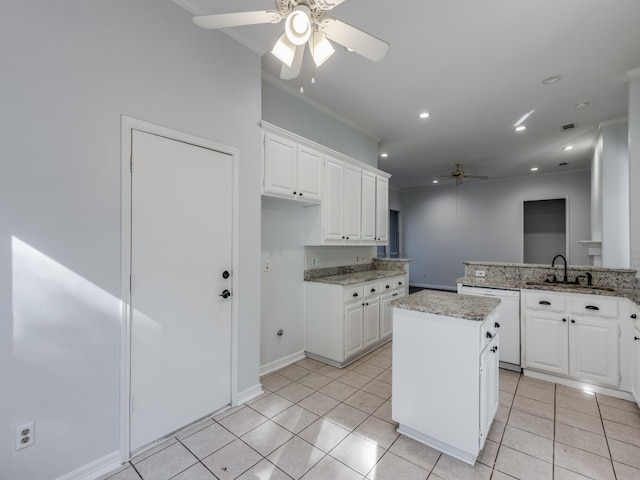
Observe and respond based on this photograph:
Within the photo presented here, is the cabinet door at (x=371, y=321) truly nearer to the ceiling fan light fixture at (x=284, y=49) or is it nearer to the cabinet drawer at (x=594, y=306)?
the cabinet drawer at (x=594, y=306)

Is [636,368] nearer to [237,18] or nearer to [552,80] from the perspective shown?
[552,80]

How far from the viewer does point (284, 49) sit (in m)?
1.55

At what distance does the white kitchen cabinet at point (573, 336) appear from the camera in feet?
8.61

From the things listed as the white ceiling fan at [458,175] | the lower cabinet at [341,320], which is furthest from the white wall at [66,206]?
the white ceiling fan at [458,175]

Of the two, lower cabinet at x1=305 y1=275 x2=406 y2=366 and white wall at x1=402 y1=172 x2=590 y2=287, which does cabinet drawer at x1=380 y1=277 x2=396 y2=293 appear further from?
white wall at x1=402 y1=172 x2=590 y2=287

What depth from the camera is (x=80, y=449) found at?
1632mm

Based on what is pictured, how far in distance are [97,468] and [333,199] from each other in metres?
2.89

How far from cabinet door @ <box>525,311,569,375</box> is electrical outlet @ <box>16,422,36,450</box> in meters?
3.85

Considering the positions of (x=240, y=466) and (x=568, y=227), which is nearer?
(x=240, y=466)

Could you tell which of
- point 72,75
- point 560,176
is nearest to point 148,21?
point 72,75

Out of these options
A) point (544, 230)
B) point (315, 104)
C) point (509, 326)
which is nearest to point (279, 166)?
point (315, 104)

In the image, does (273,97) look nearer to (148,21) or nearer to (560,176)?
(148,21)

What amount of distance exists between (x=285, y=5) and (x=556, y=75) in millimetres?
2952

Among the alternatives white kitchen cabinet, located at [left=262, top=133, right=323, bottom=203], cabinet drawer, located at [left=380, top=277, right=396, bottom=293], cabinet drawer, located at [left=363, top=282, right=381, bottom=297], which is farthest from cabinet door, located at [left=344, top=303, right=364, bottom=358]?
white kitchen cabinet, located at [left=262, top=133, right=323, bottom=203]
